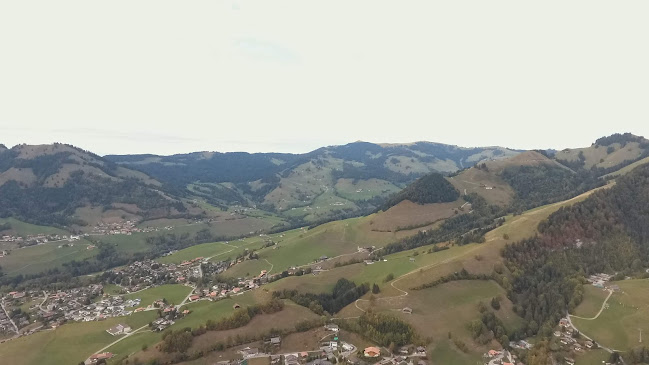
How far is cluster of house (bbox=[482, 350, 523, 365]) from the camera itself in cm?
8325

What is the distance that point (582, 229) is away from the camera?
477 feet

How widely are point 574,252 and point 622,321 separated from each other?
44345 mm

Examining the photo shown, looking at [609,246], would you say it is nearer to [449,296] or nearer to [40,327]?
[449,296]

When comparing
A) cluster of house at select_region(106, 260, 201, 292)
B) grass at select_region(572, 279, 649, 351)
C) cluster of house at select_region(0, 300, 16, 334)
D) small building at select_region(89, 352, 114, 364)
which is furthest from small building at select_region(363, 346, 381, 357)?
cluster of house at select_region(0, 300, 16, 334)

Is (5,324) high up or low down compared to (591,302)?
down

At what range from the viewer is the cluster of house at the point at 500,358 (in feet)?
273

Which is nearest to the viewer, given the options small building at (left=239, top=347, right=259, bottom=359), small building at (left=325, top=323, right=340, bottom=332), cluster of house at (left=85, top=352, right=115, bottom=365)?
small building at (left=239, top=347, right=259, bottom=359)

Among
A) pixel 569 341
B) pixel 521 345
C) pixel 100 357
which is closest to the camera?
pixel 569 341

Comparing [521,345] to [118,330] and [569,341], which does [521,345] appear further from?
[118,330]

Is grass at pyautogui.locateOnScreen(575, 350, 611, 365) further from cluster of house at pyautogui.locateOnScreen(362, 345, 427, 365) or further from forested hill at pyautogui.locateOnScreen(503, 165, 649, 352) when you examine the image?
cluster of house at pyautogui.locateOnScreen(362, 345, 427, 365)

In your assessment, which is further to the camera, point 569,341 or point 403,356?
point 569,341

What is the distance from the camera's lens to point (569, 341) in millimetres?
88750

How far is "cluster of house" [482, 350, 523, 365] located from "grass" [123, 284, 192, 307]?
95303mm

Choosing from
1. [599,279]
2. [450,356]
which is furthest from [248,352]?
[599,279]
